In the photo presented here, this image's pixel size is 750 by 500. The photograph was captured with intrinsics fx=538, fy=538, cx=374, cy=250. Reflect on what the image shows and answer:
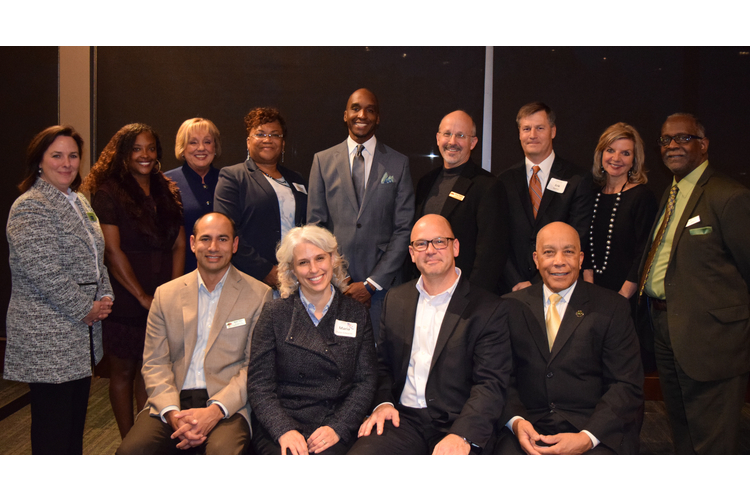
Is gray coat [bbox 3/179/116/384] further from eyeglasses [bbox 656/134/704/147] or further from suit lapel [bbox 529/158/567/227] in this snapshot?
eyeglasses [bbox 656/134/704/147]

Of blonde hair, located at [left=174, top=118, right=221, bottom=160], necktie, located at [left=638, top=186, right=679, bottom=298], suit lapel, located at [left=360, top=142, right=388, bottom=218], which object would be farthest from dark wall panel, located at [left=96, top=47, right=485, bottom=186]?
necktie, located at [left=638, top=186, right=679, bottom=298]

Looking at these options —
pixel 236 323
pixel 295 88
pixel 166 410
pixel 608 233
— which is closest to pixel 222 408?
pixel 166 410

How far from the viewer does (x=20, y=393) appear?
4.11m

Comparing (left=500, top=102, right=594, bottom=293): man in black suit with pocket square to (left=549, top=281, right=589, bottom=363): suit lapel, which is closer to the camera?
(left=549, top=281, right=589, bottom=363): suit lapel

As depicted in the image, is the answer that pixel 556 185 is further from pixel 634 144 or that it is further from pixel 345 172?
pixel 345 172

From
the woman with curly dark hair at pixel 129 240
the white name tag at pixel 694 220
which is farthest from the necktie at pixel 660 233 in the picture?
the woman with curly dark hair at pixel 129 240

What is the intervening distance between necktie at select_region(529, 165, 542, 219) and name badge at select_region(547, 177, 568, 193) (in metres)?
0.07

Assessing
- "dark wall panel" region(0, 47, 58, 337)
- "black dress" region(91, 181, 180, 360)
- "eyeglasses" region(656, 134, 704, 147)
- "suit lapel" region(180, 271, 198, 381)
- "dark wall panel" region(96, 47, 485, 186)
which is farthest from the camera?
"dark wall panel" region(0, 47, 58, 337)

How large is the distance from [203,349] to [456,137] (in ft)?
5.80

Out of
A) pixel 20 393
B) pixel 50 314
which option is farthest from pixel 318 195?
pixel 20 393

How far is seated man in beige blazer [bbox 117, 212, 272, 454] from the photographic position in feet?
7.43

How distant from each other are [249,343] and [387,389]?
0.67 metres

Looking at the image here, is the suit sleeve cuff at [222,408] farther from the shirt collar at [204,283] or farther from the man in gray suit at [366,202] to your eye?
the man in gray suit at [366,202]

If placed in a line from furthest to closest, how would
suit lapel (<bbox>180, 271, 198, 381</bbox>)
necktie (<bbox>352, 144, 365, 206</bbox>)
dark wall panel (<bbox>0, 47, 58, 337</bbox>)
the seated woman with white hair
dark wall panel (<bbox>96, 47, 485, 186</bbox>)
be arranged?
dark wall panel (<bbox>0, 47, 58, 337</bbox>), dark wall panel (<bbox>96, 47, 485, 186</bbox>), necktie (<bbox>352, 144, 365, 206</bbox>), suit lapel (<bbox>180, 271, 198, 381</bbox>), the seated woman with white hair
